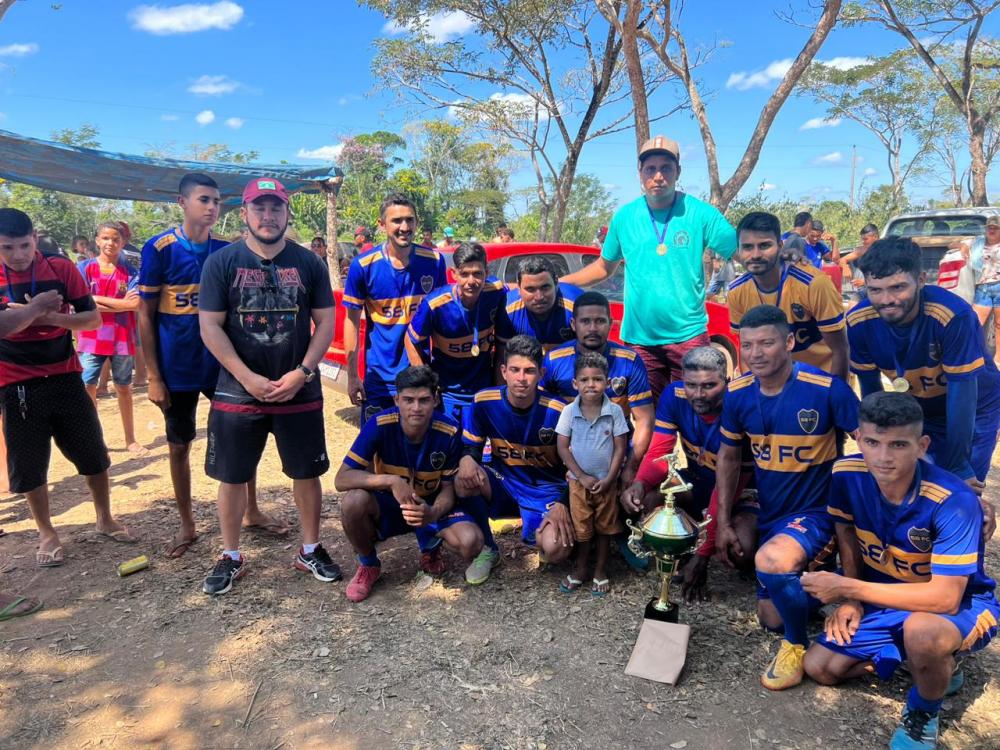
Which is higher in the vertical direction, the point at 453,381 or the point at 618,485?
the point at 453,381

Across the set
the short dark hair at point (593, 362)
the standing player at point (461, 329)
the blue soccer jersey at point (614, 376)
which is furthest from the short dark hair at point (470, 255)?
the short dark hair at point (593, 362)

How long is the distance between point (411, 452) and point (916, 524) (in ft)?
7.43

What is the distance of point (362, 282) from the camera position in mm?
4066

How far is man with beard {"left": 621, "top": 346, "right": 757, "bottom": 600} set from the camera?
3352 millimetres

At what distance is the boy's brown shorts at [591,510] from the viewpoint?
338cm

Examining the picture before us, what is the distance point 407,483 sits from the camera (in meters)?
3.35

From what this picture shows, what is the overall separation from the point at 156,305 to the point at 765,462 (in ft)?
10.7

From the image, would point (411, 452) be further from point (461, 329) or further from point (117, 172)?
point (117, 172)

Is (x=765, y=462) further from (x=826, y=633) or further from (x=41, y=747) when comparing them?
(x=41, y=747)

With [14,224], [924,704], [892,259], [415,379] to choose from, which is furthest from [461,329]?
[924,704]

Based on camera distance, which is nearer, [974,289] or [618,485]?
[618,485]

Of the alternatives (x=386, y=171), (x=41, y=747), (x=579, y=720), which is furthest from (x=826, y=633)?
(x=386, y=171)

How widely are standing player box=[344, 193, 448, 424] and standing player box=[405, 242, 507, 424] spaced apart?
137mm

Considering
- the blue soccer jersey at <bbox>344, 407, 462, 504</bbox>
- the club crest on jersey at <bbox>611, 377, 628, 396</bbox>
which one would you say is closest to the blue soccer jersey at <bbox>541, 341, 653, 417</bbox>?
the club crest on jersey at <bbox>611, 377, 628, 396</bbox>
